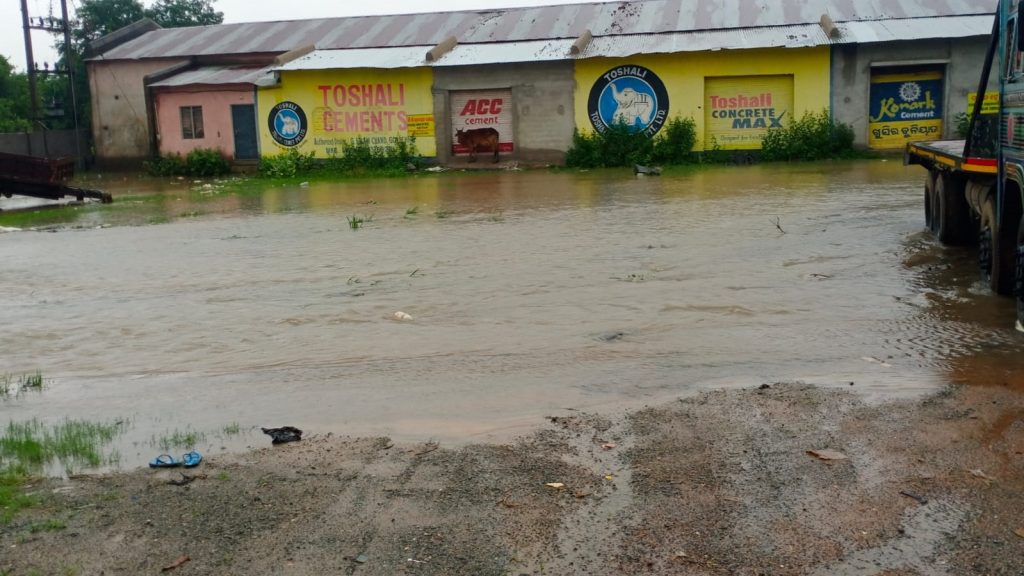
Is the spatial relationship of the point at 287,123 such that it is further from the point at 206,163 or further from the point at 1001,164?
the point at 1001,164

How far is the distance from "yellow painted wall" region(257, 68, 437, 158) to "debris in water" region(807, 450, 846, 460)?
79.8 feet

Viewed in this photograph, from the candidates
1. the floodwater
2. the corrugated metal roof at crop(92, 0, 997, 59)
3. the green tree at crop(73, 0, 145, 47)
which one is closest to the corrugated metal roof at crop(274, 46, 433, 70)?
the corrugated metal roof at crop(92, 0, 997, 59)

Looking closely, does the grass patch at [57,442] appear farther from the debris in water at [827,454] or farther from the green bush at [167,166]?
the green bush at [167,166]

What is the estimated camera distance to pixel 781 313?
805 cm

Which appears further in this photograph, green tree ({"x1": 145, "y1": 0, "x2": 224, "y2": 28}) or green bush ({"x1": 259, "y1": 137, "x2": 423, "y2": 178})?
green tree ({"x1": 145, "y1": 0, "x2": 224, "y2": 28})

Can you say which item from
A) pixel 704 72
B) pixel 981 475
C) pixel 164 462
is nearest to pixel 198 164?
pixel 704 72

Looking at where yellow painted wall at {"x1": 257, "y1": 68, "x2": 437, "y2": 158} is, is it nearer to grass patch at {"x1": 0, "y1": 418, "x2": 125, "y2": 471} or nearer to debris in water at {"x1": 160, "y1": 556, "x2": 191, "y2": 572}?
grass patch at {"x1": 0, "y1": 418, "x2": 125, "y2": 471}

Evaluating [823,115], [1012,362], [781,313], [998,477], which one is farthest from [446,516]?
[823,115]

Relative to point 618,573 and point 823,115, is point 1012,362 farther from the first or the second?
point 823,115

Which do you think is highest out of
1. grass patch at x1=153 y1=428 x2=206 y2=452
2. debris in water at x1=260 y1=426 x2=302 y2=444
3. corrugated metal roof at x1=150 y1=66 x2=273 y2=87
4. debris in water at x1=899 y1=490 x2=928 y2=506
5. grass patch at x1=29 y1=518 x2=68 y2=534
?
corrugated metal roof at x1=150 y1=66 x2=273 y2=87

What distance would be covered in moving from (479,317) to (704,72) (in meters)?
19.7

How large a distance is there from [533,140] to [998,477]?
2380 cm

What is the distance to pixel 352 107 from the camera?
28.9m

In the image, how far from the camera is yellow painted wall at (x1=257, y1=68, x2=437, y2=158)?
28.3 m
